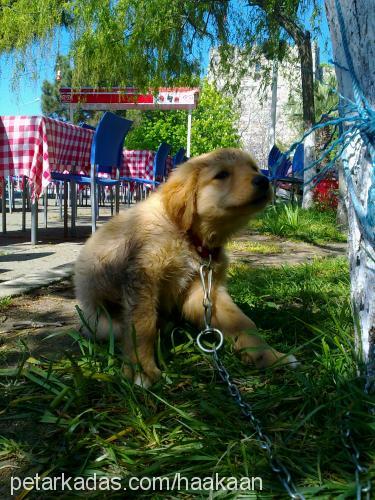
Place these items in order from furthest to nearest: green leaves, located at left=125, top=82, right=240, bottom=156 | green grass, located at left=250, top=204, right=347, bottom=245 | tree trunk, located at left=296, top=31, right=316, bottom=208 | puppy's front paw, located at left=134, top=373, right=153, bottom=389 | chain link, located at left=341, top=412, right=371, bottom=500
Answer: green leaves, located at left=125, top=82, right=240, bottom=156, tree trunk, located at left=296, top=31, right=316, bottom=208, green grass, located at left=250, top=204, right=347, bottom=245, puppy's front paw, located at left=134, top=373, right=153, bottom=389, chain link, located at left=341, top=412, right=371, bottom=500

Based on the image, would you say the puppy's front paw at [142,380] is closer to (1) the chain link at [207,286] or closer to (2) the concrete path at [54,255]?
(1) the chain link at [207,286]

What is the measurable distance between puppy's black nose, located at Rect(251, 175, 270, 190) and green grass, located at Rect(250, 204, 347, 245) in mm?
4434

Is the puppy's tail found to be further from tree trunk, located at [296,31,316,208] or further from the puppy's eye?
tree trunk, located at [296,31,316,208]

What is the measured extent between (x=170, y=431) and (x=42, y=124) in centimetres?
464

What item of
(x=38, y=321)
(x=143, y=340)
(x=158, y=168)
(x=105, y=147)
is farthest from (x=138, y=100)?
(x=143, y=340)

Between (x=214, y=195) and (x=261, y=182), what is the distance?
200mm

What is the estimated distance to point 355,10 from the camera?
1557 mm

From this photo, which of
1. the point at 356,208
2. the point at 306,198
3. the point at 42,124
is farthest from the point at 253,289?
the point at 306,198

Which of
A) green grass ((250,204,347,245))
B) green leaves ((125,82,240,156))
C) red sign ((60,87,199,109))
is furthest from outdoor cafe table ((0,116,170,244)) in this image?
green leaves ((125,82,240,156))

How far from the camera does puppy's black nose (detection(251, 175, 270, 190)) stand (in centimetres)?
206

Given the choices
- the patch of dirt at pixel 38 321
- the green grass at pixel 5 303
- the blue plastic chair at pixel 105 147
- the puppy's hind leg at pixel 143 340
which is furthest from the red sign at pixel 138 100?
the puppy's hind leg at pixel 143 340

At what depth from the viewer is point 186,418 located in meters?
1.53

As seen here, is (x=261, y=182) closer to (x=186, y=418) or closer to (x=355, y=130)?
(x=355, y=130)

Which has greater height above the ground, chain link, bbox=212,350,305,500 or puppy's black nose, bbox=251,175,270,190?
puppy's black nose, bbox=251,175,270,190
